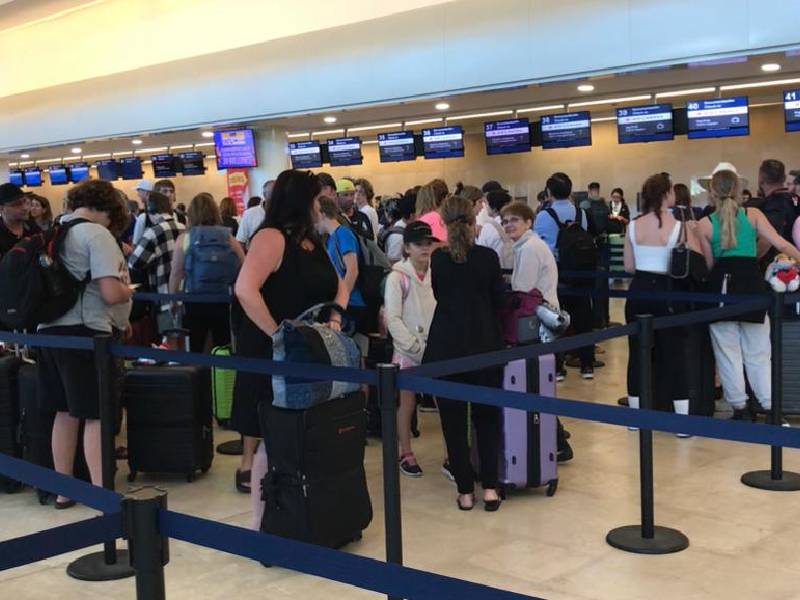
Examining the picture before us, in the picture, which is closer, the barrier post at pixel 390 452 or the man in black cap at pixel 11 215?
the barrier post at pixel 390 452

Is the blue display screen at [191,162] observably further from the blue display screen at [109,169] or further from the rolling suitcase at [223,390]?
the rolling suitcase at [223,390]

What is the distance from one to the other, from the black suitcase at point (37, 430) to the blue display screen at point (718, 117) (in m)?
10.9

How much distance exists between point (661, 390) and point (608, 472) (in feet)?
3.53

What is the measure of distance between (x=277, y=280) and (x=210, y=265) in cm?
269

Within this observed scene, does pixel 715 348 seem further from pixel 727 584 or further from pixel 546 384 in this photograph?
pixel 727 584

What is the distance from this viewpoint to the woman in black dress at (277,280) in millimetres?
4383

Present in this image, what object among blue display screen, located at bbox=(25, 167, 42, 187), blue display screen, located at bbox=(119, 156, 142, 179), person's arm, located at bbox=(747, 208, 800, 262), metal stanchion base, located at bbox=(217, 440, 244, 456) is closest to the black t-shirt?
metal stanchion base, located at bbox=(217, 440, 244, 456)

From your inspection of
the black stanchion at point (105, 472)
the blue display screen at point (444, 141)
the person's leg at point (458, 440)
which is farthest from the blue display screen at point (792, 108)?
the black stanchion at point (105, 472)

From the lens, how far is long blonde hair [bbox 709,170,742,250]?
21.4 ft

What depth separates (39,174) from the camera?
2489 cm

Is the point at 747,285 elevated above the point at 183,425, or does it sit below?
above

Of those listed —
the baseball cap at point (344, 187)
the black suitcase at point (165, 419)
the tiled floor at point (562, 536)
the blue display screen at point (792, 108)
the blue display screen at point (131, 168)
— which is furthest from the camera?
the blue display screen at point (131, 168)

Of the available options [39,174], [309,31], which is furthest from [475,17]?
[39,174]

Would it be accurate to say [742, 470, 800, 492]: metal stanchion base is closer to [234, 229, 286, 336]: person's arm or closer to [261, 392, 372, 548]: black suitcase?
[261, 392, 372, 548]: black suitcase
